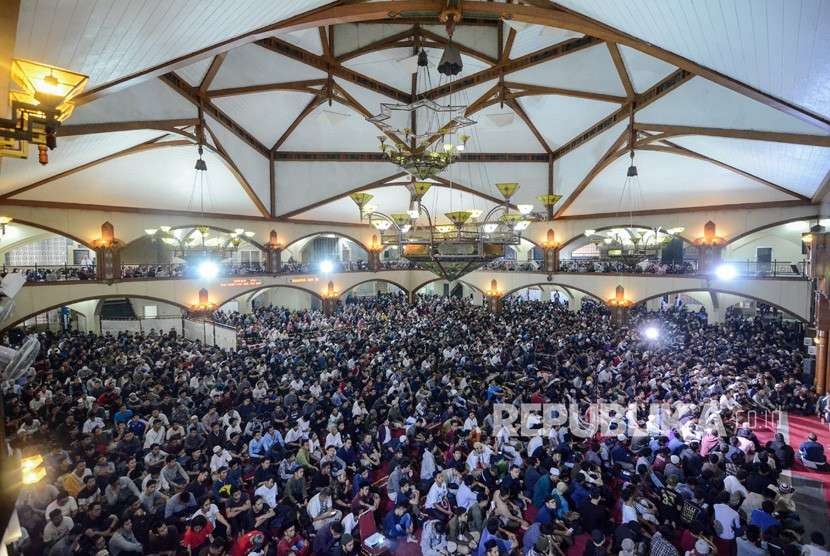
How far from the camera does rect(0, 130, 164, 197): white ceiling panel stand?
898 cm

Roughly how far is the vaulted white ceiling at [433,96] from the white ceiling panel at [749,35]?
25mm

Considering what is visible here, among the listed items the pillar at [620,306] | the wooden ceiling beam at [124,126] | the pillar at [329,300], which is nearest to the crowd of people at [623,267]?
the pillar at [620,306]

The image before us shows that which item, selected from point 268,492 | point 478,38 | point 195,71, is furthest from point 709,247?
point 195,71

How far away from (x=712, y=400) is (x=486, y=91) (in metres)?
10.8

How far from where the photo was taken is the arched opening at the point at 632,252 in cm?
1212

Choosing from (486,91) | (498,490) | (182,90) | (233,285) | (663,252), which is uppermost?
(486,91)

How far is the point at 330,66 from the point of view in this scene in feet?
41.6

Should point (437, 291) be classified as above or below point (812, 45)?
below

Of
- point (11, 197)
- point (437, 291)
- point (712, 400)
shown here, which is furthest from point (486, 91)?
point (437, 291)

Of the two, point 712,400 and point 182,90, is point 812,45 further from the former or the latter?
point 182,90

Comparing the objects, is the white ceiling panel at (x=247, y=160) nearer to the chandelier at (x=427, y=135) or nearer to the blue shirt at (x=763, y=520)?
the chandelier at (x=427, y=135)

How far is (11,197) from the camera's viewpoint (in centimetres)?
1246

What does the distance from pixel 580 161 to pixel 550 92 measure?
13.5 ft

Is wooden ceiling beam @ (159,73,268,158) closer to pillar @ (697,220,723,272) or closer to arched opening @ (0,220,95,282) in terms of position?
arched opening @ (0,220,95,282)
